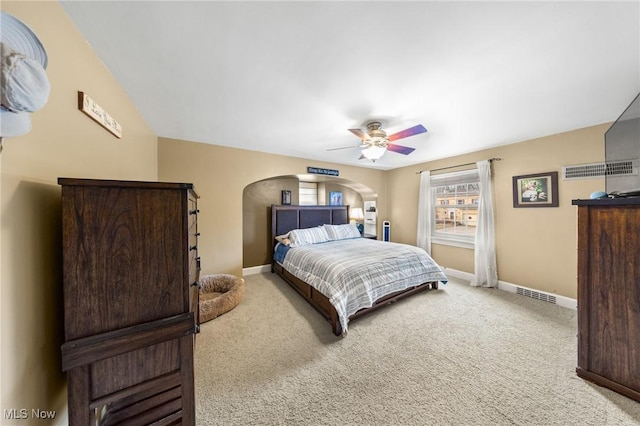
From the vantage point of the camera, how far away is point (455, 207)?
12.9 feet

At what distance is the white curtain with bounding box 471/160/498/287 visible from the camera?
326 centimetres

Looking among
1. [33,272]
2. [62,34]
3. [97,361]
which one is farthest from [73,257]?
[62,34]

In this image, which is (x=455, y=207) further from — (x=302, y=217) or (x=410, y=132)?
(x=302, y=217)

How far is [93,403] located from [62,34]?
1.74 m

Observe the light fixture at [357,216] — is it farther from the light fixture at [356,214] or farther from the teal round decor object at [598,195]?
the teal round decor object at [598,195]

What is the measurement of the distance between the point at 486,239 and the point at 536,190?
0.94m

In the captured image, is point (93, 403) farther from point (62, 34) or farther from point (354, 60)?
point (354, 60)

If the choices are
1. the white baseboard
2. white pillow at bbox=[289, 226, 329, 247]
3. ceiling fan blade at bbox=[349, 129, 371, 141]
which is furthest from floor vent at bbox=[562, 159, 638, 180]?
white pillow at bbox=[289, 226, 329, 247]

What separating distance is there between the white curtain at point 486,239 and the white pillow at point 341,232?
215 centimetres

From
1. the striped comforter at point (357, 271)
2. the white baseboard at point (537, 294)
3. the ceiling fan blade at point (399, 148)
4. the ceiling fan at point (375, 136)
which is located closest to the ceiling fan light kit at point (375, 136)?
the ceiling fan at point (375, 136)

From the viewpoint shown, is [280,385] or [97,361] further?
[280,385]

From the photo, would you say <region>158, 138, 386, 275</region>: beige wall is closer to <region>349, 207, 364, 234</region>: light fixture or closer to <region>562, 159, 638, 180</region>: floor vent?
<region>349, 207, 364, 234</region>: light fixture

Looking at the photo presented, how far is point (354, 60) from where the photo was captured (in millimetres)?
1402

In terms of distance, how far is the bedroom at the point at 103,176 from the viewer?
755mm
